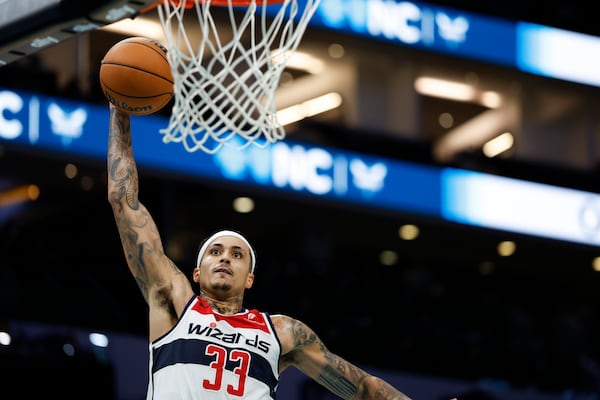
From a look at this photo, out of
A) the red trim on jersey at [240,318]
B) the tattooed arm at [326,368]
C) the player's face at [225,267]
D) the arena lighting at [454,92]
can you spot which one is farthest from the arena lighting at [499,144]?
the red trim on jersey at [240,318]

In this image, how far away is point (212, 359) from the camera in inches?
219

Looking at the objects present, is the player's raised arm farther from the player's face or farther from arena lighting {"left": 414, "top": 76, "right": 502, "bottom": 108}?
arena lighting {"left": 414, "top": 76, "right": 502, "bottom": 108}

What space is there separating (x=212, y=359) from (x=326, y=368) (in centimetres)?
73

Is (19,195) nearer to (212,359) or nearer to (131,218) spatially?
(131,218)

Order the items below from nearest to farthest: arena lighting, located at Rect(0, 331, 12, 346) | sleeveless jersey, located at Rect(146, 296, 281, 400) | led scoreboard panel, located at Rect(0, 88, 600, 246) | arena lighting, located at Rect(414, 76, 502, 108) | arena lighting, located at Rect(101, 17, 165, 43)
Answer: sleeveless jersey, located at Rect(146, 296, 281, 400)
arena lighting, located at Rect(0, 331, 12, 346)
led scoreboard panel, located at Rect(0, 88, 600, 246)
arena lighting, located at Rect(101, 17, 165, 43)
arena lighting, located at Rect(414, 76, 502, 108)

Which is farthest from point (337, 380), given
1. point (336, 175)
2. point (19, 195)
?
point (19, 195)

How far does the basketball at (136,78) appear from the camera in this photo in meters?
5.87

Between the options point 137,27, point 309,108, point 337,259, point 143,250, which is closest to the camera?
point 143,250

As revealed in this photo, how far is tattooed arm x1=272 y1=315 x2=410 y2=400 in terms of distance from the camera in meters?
6.00

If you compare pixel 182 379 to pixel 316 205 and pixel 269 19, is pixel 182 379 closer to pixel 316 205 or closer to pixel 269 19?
pixel 269 19

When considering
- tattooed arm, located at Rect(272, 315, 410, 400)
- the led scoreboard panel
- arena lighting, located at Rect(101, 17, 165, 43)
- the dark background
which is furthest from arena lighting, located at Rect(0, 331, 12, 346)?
tattooed arm, located at Rect(272, 315, 410, 400)

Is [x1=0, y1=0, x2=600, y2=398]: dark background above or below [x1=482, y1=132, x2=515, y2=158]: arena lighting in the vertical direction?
below

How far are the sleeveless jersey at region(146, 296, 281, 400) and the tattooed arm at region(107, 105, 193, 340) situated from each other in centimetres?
9

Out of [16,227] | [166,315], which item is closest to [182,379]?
[166,315]
